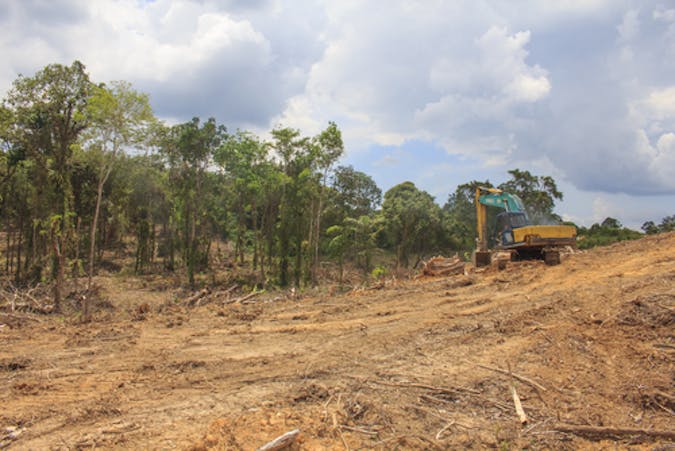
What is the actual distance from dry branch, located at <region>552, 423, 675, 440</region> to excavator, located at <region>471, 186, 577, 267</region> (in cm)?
1026

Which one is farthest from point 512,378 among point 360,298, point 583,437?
point 360,298

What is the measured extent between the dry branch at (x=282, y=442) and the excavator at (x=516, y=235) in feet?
39.7

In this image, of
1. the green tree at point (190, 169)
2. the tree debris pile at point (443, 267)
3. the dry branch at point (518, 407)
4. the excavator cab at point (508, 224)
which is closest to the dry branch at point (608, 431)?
the dry branch at point (518, 407)

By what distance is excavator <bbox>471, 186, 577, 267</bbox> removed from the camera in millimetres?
14594

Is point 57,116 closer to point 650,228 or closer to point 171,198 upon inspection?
point 171,198

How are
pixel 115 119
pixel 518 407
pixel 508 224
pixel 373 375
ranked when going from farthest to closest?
1. pixel 508 224
2. pixel 115 119
3. pixel 373 375
4. pixel 518 407

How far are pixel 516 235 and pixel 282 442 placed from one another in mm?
13058

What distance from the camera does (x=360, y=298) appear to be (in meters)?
12.8

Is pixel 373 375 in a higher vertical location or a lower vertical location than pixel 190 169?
lower

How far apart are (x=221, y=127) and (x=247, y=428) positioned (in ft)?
63.8

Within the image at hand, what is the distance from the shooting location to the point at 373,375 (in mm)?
6012

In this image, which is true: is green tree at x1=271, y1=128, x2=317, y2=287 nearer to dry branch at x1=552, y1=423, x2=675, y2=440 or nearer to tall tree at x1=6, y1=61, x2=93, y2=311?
tall tree at x1=6, y1=61, x2=93, y2=311

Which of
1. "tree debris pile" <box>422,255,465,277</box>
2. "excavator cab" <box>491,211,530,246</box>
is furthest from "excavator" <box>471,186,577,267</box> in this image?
"tree debris pile" <box>422,255,465,277</box>

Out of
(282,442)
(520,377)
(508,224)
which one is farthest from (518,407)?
(508,224)
